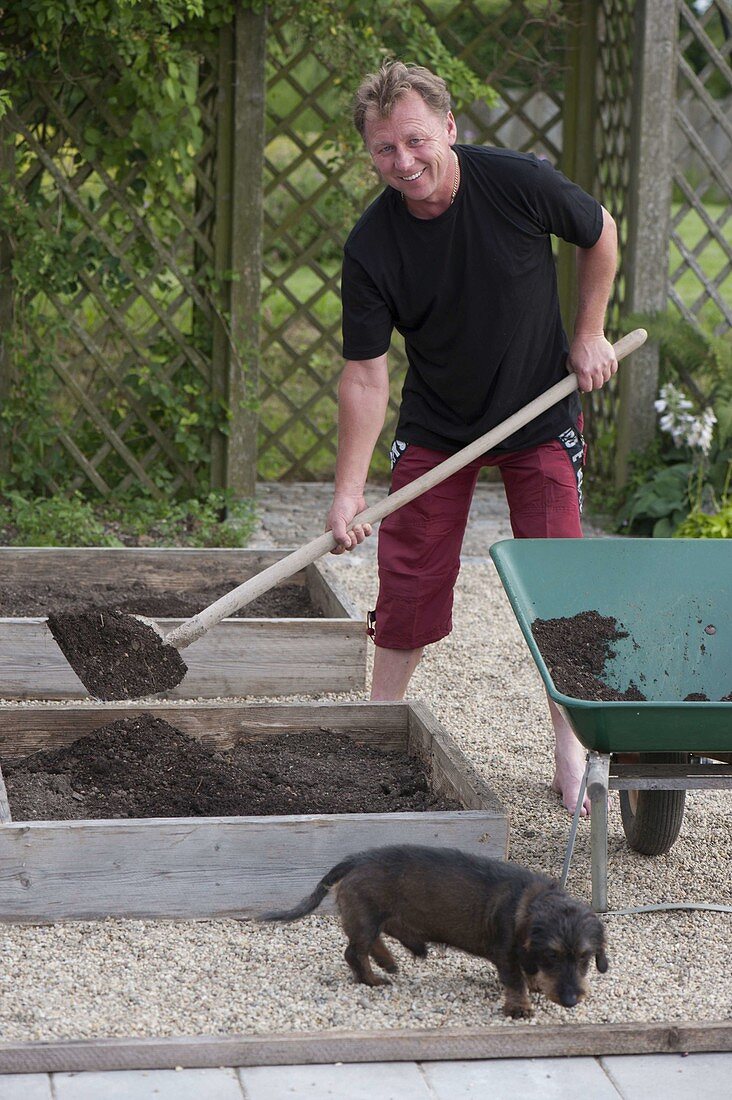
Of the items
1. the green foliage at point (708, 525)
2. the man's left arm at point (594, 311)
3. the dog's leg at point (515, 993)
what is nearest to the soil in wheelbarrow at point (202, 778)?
the dog's leg at point (515, 993)

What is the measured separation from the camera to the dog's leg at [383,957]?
7.61 feet

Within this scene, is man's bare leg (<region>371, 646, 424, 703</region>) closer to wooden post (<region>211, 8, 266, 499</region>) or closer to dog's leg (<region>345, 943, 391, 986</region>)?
dog's leg (<region>345, 943, 391, 986</region>)

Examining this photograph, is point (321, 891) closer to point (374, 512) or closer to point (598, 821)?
point (598, 821)

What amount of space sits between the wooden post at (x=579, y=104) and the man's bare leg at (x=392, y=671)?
3.57 m

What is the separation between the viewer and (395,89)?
2676 millimetres

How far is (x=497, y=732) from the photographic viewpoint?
3748mm

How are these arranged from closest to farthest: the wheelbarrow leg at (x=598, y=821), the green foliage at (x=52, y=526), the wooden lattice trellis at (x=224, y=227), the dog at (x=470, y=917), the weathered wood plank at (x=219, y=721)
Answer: the dog at (x=470, y=917) < the wheelbarrow leg at (x=598, y=821) < the weathered wood plank at (x=219, y=721) < the green foliage at (x=52, y=526) < the wooden lattice trellis at (x=224, y=227)

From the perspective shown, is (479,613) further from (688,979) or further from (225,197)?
(688,979)

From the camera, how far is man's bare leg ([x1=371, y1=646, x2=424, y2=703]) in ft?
10.8

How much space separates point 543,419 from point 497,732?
103 centimetres

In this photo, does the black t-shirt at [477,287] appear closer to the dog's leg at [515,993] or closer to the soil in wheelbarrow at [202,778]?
the soil in wheelbarrow at [202,778]

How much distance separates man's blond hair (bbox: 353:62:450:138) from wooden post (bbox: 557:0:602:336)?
3.81 metres

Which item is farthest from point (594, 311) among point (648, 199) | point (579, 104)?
point (579, 104)

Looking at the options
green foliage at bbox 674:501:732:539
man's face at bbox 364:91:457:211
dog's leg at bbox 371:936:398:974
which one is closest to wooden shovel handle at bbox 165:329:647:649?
man's face at bbox 364:91:457:211
